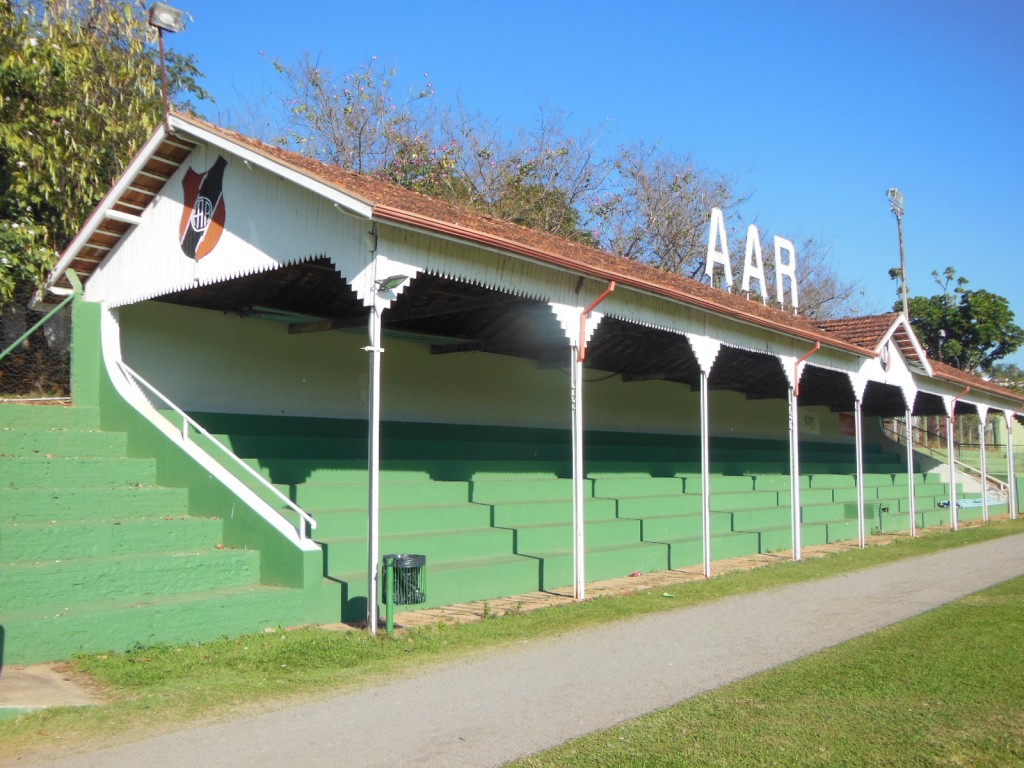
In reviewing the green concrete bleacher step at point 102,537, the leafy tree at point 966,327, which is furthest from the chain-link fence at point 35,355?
the leafy tree at point 966,327

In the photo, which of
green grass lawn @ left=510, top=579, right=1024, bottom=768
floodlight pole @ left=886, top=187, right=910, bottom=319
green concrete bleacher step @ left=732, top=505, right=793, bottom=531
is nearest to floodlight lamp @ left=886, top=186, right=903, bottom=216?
floodlight pole @ left=886, top=187, right=910, bottom=319

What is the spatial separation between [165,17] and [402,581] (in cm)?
636

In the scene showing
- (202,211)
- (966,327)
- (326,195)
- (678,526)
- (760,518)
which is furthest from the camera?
(966,327)

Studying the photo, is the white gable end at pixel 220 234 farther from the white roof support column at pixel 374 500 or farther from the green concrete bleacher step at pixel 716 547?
the green concrete bleacher step at pixel 716 547

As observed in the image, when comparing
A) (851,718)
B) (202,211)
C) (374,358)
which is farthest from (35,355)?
(851,718)

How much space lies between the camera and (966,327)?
138 ft

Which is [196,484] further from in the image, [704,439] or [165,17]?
[704,439]

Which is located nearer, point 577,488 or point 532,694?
point 532,694

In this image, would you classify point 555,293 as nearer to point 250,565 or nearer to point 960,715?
point 250,565

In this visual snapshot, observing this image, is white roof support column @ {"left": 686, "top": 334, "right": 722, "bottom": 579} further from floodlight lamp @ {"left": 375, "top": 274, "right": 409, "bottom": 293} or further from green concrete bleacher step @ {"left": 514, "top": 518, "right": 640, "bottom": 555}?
floodlight lamp @ {"left": 375, "top": 274, "right": 409, "bottom": 293}

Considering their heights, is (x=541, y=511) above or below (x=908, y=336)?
below

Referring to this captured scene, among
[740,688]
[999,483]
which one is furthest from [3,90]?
[999,483]

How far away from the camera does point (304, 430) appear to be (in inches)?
525

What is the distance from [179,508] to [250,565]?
4.29 ft
